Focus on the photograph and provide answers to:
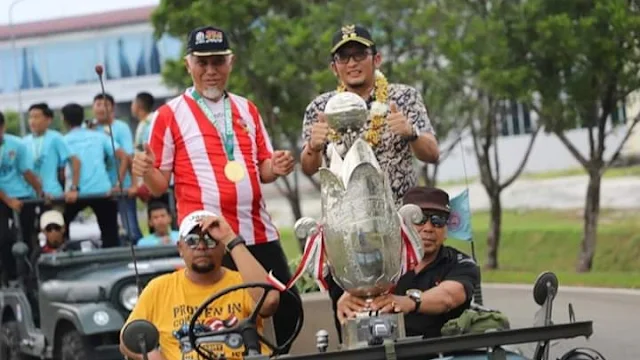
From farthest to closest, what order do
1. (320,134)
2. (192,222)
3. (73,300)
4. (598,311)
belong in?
1. (598,311)
2. (73,300)
3. (192,222)
4. (320,134)

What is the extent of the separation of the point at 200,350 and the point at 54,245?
290 inches

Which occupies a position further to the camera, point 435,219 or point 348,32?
point 348,32

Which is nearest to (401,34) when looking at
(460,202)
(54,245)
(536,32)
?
(536,32)

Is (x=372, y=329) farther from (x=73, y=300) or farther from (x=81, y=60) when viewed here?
(x=81, y=60)

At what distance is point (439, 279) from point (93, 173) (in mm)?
7579

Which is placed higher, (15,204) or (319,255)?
(319,255)

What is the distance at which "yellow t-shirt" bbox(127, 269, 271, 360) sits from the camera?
7.21m

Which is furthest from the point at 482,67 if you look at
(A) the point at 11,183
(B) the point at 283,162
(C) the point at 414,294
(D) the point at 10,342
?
(C) the point at 414,294

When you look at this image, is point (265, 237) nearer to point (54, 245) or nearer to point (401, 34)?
point (54, 245)

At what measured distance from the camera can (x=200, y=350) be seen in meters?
6.61

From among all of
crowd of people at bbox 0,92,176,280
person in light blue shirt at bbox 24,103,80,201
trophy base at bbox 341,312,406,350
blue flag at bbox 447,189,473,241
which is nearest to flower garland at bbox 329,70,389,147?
blue flag at bbox 447,189,473,241

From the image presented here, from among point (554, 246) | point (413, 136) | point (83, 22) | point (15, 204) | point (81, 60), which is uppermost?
point (83, 22)

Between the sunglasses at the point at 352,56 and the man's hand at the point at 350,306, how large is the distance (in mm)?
1690

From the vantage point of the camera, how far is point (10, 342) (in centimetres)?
1398
